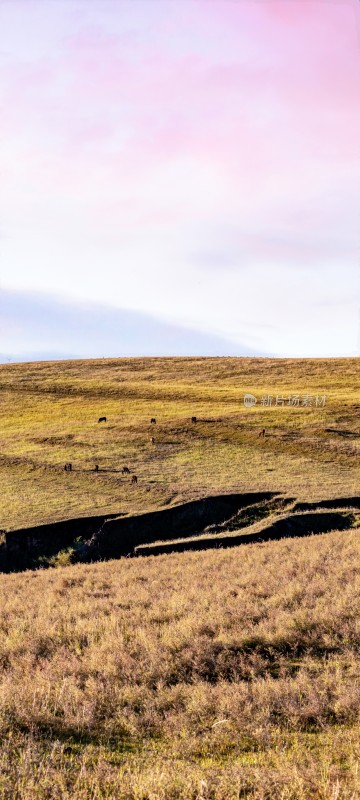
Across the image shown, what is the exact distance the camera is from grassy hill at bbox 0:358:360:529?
28.8 metres

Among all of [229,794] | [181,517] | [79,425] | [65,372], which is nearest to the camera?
[229,794]

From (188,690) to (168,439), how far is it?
34756mm

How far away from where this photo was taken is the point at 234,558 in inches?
704

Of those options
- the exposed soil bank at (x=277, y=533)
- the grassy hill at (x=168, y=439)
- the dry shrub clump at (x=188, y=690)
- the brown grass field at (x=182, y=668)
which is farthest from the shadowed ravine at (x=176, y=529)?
the dry shrub clump at (x=188, y=690)

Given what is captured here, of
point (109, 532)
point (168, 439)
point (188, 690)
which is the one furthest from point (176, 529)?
point (168, 439)

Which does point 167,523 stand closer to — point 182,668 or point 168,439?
point 182,668

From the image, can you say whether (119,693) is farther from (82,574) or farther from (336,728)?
(82,574)

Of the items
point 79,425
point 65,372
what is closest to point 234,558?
point 79,425

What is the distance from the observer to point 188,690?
803 cm

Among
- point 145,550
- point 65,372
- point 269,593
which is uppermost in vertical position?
point 65,372

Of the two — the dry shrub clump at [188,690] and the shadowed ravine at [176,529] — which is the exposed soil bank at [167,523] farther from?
the dry shrub clump at [188,690]

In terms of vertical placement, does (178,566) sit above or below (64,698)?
below

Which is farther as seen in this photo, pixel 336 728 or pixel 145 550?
pixel 145 550

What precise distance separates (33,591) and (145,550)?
22.7ft
